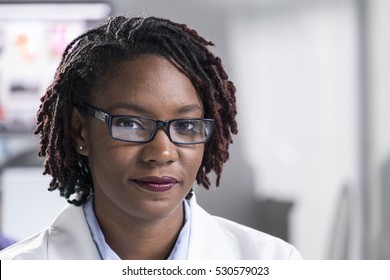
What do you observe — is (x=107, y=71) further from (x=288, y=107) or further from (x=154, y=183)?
(x=288, y=107)

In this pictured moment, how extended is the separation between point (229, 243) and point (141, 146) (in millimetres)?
167

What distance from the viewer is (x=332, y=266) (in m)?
0.79

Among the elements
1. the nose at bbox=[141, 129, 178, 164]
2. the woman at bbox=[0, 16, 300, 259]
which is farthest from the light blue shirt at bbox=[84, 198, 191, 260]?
the nose at bbox=[141, 129, 178, 164]

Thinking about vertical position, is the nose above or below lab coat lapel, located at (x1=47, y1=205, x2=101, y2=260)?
above

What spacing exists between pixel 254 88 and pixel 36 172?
0.53m

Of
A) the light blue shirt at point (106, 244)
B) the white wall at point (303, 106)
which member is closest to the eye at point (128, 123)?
the light blue shirt at point (106, 244)

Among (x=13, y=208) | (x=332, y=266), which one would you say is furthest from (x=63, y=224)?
(x=13, y=208)

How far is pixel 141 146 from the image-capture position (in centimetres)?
67

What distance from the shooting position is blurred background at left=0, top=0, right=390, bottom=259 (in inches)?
66.1

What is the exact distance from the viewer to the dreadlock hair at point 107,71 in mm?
682

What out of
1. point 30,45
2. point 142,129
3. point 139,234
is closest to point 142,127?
point 142,129

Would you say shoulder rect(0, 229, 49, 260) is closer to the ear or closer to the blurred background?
the ear

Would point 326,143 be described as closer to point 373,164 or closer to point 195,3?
point 373,164

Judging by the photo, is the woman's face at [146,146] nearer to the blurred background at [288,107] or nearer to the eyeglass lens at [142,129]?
the eyeglass lens at [142,129]
